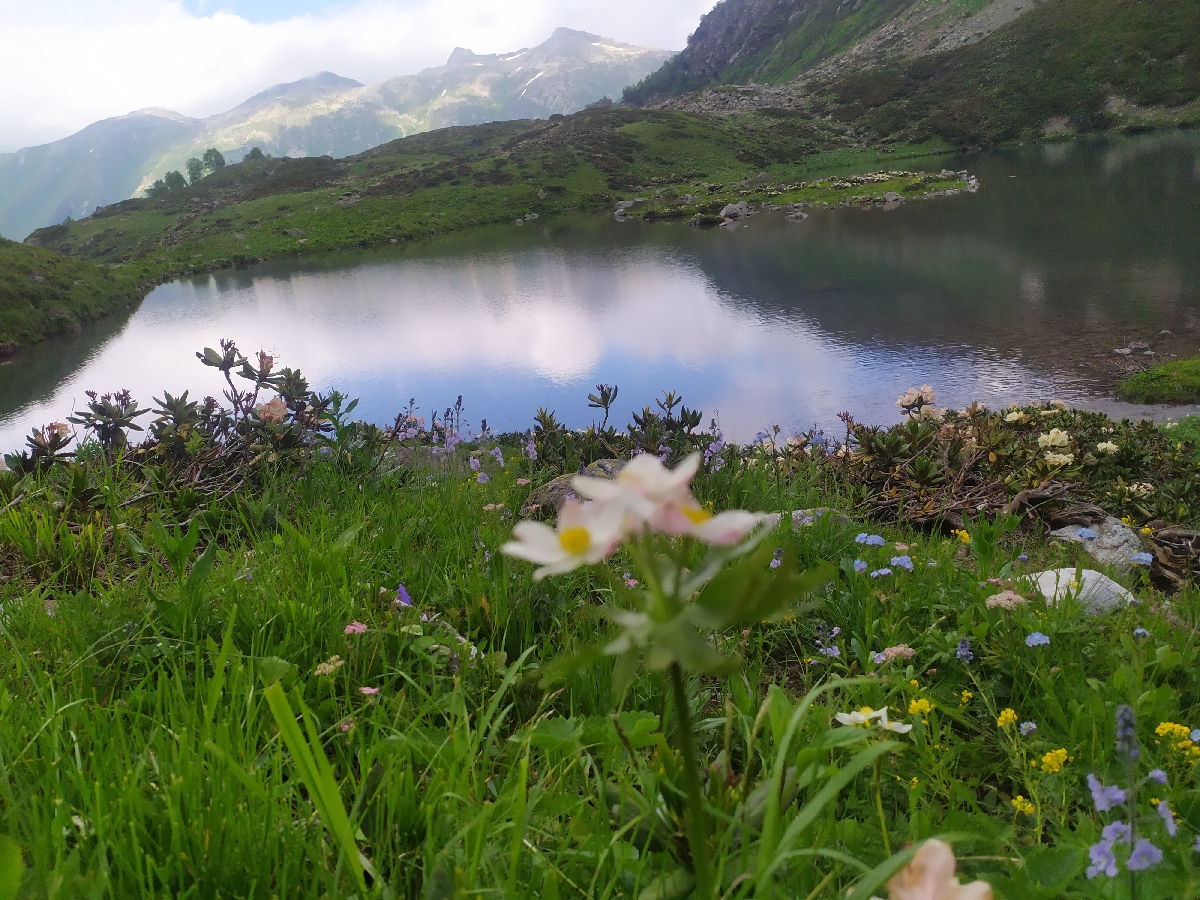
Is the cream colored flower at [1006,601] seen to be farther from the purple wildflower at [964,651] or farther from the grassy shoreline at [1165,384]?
the grassy shoreline at [1165,384]

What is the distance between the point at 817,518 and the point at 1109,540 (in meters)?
1.86

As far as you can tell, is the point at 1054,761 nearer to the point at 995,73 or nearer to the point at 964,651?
the point at 964,651

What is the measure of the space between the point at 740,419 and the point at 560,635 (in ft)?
25.4

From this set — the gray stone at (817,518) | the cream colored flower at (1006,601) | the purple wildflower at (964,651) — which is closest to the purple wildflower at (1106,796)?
the purple wildflower at (964,651)

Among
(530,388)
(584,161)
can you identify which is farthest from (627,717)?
(584,161)

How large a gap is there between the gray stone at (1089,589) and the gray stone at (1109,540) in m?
1.10

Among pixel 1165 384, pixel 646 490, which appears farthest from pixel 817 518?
pixel 1165 384

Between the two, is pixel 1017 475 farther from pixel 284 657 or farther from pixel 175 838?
pixel 175 838

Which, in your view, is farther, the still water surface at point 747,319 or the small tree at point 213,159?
the small tree at point 213,159

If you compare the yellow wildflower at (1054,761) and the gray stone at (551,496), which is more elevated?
the yellow wildflower at (1054,761)

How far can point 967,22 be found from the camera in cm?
7775

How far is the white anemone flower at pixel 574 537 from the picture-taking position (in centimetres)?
48

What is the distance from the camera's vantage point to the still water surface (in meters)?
10.8

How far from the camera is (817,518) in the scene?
284 cm
